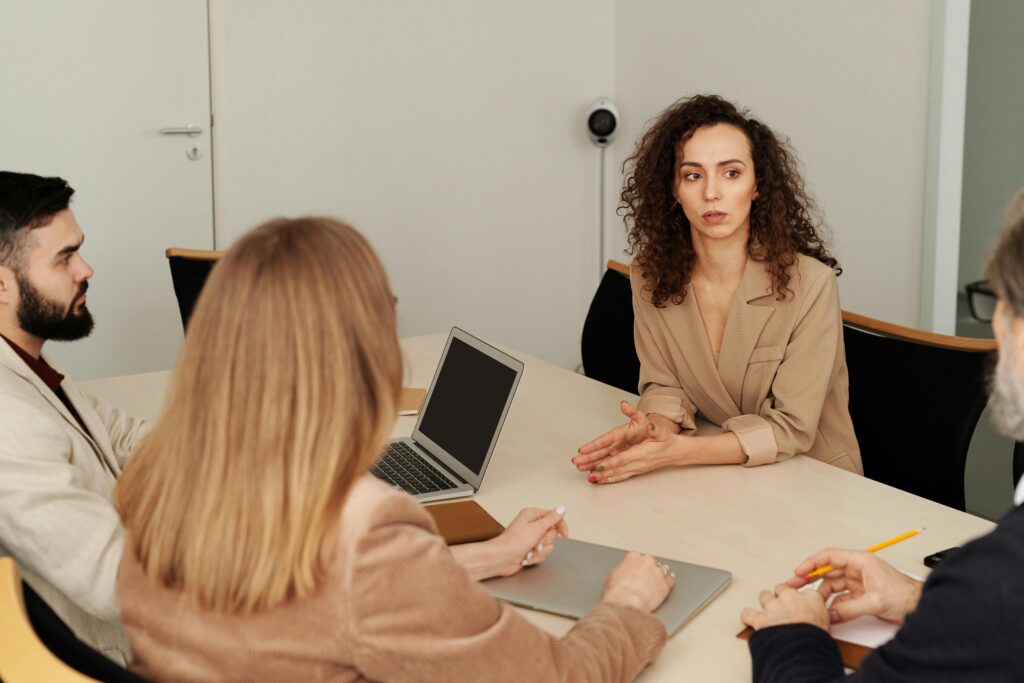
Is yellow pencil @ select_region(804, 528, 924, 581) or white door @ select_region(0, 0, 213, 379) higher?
A: white door @ select_region(0, 0, 213, 379)

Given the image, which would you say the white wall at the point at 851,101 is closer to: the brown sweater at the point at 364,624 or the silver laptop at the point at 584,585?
the silver laptop at the point at 584,585

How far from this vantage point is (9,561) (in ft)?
3.70

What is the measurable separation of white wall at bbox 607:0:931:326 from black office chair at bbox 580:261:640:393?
1.26 metres

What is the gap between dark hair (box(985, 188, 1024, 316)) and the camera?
1.04 m

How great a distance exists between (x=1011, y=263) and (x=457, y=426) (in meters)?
1.20

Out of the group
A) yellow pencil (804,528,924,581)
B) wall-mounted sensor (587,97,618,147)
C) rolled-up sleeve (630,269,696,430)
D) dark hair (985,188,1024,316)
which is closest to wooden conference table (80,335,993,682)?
yellow pencil (804,528,924,581)

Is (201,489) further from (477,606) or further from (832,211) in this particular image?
(832,211)

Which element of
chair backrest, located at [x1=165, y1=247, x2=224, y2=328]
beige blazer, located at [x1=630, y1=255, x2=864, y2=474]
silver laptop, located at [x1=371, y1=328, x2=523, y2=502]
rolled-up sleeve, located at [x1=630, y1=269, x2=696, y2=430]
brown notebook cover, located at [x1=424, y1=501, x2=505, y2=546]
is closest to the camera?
brown notebook cover, located at [x1=424, y1=501, x2=505, y2=546]

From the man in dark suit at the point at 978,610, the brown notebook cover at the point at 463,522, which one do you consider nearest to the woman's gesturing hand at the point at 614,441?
the brown notebook cover at the point at 463,522

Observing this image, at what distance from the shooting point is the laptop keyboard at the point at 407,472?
196 cm

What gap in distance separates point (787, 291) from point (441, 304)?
8.74ft

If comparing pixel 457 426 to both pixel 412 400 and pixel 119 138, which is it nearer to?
pixel 412 400

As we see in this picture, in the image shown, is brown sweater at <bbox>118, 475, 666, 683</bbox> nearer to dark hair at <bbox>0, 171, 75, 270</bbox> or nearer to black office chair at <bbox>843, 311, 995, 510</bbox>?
dark hair at <bbox>0, 171, 75, 270</bbox>

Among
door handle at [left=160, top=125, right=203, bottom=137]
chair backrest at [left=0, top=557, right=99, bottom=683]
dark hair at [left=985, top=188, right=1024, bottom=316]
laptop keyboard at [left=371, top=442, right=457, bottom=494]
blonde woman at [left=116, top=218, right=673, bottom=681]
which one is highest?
door handle at [left=160, top=125, right=203, bottom=137]
